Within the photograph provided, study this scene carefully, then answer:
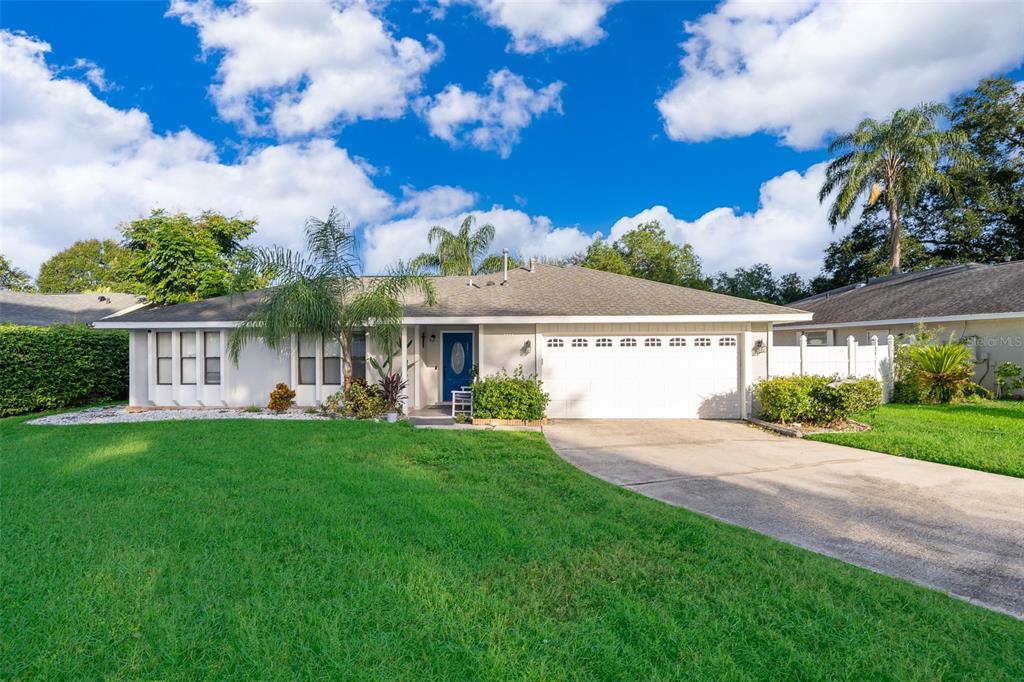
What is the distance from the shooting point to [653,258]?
29.8 m

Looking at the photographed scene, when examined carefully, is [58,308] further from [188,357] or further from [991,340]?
[991,340]

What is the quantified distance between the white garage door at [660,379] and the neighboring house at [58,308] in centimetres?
2081

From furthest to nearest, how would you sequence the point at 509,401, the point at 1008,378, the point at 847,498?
the point at 1008,378 < the point at 509,401 < the point at 847,498

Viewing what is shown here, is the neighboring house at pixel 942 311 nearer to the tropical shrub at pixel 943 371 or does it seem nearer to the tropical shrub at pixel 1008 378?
the tropical shrub at pixel 1008 378

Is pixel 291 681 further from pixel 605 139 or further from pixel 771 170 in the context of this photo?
pixel 771 170

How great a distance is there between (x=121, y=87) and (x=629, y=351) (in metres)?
15.8

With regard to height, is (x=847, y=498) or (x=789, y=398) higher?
(x=789, y=398)

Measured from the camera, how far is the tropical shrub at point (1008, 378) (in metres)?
12.7

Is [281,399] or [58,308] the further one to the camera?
[58,308]

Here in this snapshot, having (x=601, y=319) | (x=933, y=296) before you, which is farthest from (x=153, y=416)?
(x=933, y=296)

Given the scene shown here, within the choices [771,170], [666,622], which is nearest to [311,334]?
[666,622]

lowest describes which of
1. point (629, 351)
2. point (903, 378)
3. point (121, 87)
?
point (903, 378)

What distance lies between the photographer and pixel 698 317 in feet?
35.1

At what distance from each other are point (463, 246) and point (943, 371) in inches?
797
